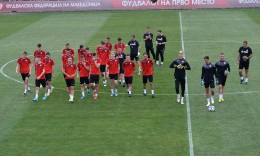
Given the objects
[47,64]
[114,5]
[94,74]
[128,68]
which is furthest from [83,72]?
[114,5]

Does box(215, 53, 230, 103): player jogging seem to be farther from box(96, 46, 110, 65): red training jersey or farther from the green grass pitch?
box(96, 46, 110, 65): red training jersey

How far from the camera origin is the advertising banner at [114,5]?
179 feet

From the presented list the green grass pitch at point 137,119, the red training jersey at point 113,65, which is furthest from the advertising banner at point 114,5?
the red training jersey at point 113,65

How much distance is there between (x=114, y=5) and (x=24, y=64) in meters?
32.9

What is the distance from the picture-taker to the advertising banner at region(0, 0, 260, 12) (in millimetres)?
54438

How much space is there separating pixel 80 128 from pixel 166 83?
7.38 metres

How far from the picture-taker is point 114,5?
55688 millimetres

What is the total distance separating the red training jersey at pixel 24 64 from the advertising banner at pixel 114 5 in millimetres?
32523

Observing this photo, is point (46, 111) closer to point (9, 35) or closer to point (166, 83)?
point (166, 83)

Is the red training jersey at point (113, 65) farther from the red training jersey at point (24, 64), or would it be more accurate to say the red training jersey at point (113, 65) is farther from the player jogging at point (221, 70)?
the player jogging at point (221, 70)

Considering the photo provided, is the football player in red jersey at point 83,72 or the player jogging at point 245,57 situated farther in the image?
the player jogging at point 245,57

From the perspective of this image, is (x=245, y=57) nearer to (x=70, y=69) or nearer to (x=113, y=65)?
(x=113, y=65)

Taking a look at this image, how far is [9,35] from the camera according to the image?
41.8 m

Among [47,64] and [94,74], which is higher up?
[47,64]
